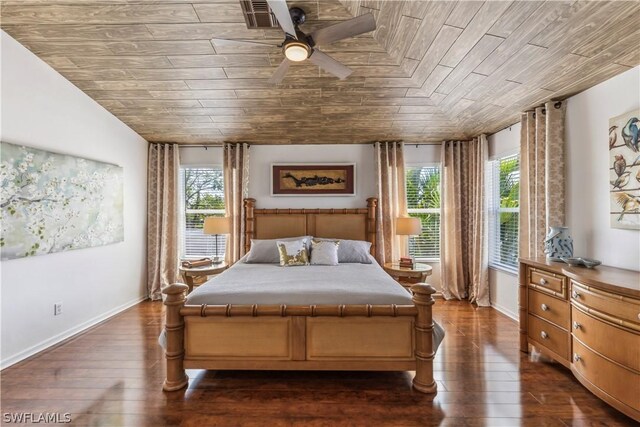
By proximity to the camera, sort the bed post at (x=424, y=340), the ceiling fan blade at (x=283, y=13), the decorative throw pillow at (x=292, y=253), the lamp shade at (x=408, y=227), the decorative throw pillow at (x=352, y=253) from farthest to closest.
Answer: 1. the lamp shade at (x=408, y=227)
2. the decorative throw pillow at (x=352, y=253)
3. the decorative throw pillow at (x=292, y=253)
4. the bed post at (x=424, y=340)
5. the ceiling fan blade at (x=283, y=13)

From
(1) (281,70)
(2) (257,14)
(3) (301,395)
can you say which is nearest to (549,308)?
(3) (301,395)

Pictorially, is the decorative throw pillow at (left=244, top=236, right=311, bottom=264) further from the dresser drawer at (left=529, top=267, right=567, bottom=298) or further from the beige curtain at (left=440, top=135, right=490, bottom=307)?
the dresser drawer at (left=529, top=267, right=567, bottom=298)

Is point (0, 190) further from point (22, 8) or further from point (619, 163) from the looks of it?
point (619, 163)

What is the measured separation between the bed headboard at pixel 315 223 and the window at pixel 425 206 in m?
0.73

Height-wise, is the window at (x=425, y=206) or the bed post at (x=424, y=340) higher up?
the window at (x=425, y=206)

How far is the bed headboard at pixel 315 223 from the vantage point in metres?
4.58

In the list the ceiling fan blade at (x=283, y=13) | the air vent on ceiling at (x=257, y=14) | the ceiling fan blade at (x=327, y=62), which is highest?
the air vent on ceiling at (x=257, y=14)

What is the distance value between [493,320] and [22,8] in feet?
18.4

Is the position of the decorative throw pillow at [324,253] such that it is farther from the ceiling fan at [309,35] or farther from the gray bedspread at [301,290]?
the ceiling fan at [309,35]

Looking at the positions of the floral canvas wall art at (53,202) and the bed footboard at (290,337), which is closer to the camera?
the bed footboard at (290,337)

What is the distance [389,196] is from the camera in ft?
15.1

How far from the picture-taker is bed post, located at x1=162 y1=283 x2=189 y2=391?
2275mm

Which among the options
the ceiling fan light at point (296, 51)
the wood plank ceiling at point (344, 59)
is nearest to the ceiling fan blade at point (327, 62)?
the ceiling fan light at point (296, 51)

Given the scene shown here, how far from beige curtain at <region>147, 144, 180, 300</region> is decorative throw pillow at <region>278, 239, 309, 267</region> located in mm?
1995
